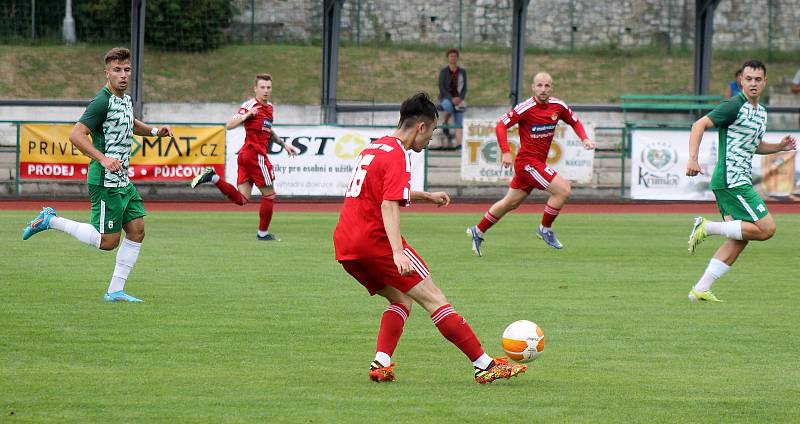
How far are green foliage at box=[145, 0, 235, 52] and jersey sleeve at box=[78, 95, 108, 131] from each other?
21.6 meters

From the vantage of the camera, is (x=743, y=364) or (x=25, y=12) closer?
(x=743, y=364)

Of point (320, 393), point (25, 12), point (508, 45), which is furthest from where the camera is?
point (508, 45)

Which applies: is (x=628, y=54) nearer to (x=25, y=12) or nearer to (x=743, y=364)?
(x=25, y=12)

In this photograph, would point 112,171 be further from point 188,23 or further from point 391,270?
point 188,23

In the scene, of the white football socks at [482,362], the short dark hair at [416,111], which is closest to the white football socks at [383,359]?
the white football socks at [482,362]

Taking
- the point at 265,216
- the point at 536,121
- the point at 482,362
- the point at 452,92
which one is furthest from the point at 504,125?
the point at 452,92

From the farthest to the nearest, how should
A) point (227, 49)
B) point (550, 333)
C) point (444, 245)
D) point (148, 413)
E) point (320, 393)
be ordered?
1. point (227, 49)
2. point (444, 245)
3. point (550, 333)
4. point (320, 393)
5. point (148, 413)

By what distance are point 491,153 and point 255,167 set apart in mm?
7932

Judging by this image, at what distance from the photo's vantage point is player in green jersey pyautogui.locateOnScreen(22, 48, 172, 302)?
375 inches

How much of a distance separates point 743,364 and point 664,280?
4.49 meters

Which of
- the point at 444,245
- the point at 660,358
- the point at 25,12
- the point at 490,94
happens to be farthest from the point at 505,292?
the point at 490,94

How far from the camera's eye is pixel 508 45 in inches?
1567

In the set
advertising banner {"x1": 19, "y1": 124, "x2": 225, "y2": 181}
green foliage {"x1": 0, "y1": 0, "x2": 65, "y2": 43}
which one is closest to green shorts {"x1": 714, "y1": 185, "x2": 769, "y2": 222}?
advertising banner {"x1": 19, "y1": 124, "x2": 225, "y2": 181}

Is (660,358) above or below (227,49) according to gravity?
below
